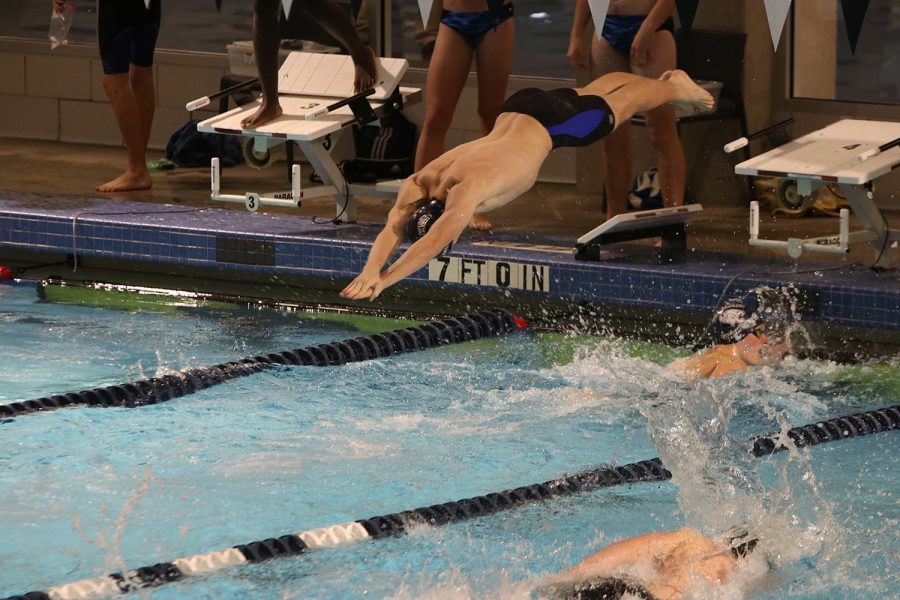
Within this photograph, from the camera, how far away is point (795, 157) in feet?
18.9

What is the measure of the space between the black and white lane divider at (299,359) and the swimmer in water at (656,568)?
85.4 inches

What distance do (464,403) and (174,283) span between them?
2.33 meters

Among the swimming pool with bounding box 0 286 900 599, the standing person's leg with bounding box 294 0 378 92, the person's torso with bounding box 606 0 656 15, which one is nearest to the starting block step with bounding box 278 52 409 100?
the standing person's leg with bounding box 294 0 378 92

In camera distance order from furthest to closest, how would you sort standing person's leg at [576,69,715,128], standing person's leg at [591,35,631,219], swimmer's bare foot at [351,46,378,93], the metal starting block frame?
swimmer's bare foot at [351,46,378,93]
standing person's leg at [591,35,631,219]
the metal starting block frame
standing person's leg at [576,69,715,128]

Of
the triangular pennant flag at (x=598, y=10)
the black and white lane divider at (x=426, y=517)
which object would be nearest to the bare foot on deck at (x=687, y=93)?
the triangular pennant flag at (x=598, y=10)

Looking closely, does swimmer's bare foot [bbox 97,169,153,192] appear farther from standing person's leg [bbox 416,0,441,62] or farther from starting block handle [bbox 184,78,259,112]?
standing person's leg [bbox 416,0,441,62]

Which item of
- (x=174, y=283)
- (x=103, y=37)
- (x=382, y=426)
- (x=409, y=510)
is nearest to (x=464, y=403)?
(x=382, y=426)

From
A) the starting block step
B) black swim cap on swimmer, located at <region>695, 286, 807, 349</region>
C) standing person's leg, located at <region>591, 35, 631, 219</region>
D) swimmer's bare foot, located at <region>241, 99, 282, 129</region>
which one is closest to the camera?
black swim cap on swimmer, located at <region>695, 286, 807, 349</region>

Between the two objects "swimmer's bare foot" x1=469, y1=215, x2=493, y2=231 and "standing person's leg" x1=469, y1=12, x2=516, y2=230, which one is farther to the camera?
"swimmer's bare foot" x1=469, y1=215, x2=493, y2=231

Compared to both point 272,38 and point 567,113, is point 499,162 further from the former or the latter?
point 272,38

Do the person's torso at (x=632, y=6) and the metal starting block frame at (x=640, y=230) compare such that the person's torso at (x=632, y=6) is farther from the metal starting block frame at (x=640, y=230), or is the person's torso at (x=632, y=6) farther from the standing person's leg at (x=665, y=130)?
the metal starting block frame at (x=640, y=230)

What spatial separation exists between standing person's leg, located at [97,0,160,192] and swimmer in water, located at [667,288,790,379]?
367cm

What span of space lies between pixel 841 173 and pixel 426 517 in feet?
8.04

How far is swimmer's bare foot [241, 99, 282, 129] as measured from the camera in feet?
22.3
